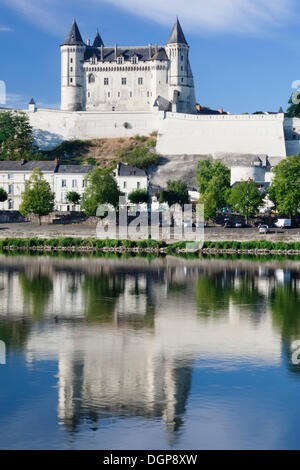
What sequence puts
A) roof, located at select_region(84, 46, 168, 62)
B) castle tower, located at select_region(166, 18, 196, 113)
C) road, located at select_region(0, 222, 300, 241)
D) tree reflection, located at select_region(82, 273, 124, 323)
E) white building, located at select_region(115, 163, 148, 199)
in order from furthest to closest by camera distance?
roof, located at select_region(84, 46, 168, 62) < castle tower, located at select_region(166, 18, 196, 113) < white building, located at select_region(115, 163, 148, 199) < road, located at select_region(0, 222, 300, 241) < tree reflection, located at select_region(82, 273, 124, 323)

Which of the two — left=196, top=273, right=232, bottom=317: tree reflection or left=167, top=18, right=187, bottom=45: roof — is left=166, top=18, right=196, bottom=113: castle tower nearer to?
left=167, top=18, right=187, bottom=45: roof

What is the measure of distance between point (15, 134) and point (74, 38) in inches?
445

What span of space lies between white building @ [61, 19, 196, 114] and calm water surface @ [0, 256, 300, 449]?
49.1 meters

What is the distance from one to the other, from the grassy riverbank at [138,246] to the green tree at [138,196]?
449 inches

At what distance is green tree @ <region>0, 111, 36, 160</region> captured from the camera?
232 feet

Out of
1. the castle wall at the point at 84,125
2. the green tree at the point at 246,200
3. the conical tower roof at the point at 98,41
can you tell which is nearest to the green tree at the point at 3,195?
the green tree at the point at 246,200

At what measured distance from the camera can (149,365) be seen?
15617 millimetres

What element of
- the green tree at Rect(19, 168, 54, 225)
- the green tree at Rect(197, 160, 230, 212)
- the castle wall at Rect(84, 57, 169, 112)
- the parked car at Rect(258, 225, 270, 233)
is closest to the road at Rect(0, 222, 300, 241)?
the parked car at Rect(258, 225, 270, 233)

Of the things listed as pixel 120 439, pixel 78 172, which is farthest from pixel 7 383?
pixel 78 172

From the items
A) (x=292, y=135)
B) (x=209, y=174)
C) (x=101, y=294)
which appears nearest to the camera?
(x=101, y=294)

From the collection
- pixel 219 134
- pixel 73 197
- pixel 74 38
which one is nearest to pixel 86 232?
pixel 73 197

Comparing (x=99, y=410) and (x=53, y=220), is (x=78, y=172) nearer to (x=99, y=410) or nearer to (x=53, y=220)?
(x=53, y=220)

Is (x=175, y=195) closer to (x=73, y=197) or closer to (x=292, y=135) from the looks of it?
(x=73, y=197)

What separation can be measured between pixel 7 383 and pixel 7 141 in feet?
194
